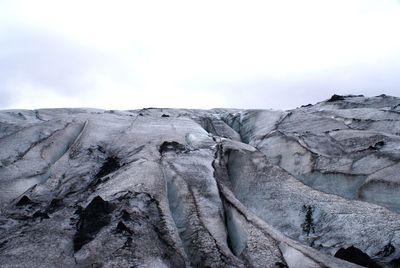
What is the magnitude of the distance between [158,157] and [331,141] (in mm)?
6853

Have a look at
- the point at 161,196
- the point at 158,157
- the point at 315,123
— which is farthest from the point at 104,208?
the point at 315,123

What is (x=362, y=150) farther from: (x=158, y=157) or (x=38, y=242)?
(x=38, y=242)

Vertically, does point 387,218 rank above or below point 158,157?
below

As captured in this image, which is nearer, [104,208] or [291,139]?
[104,208]

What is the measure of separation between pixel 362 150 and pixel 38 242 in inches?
421

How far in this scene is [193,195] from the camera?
37.3 feet

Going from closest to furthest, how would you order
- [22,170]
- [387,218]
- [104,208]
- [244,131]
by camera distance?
[104,208] < [387,218] < [22,170] < [244,131]

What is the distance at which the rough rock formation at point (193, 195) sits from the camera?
9070mm

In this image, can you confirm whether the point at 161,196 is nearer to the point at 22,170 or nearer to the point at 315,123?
the point at 22,170

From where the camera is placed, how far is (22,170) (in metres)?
13.9

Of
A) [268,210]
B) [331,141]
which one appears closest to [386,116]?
[331,141]

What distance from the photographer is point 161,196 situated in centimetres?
1110

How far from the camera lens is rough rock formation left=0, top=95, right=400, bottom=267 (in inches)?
357

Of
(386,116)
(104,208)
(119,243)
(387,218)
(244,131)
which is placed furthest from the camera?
(244,131)
